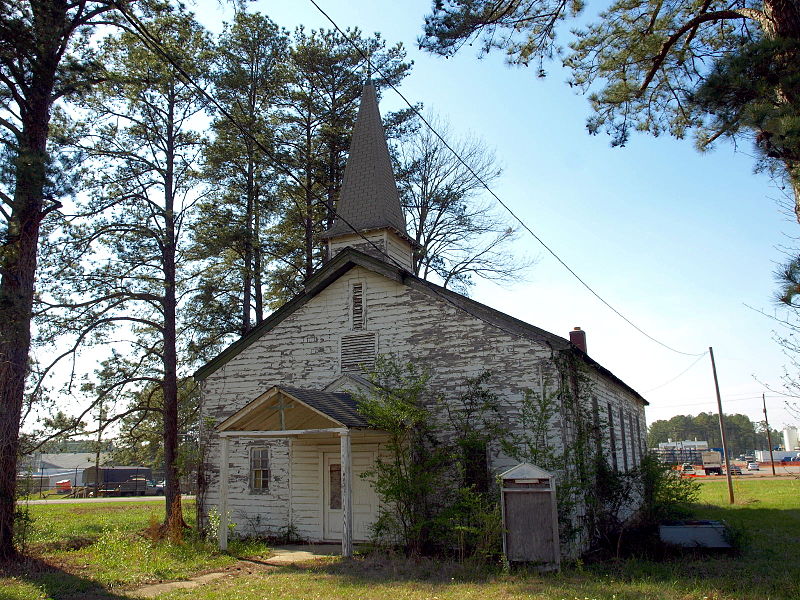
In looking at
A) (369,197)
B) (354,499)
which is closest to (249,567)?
(354,499)

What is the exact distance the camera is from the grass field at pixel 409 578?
8695 millimetres

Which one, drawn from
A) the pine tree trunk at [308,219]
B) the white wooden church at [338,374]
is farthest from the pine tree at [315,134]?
the white wooden church at [338,374]

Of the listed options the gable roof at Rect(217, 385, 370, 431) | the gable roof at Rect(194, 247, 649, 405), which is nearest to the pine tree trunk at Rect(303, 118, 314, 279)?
the gable roof at Rect(194, 247, 649, 405)

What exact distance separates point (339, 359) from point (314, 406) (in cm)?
302

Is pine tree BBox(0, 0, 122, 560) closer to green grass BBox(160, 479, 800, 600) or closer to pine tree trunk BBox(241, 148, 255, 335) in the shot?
green grass BBox(160, 479, 800, 600)

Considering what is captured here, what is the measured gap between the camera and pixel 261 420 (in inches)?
538

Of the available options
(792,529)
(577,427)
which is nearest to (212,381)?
(577,427)

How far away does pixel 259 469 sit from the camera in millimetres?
15500

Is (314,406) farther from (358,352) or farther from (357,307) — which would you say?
(357,307)

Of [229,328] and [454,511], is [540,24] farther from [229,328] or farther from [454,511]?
[229,328]

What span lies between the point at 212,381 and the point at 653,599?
1212 cm

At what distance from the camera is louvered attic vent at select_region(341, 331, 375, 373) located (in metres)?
14.8

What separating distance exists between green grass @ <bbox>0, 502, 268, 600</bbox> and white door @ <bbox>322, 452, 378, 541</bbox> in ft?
5.63

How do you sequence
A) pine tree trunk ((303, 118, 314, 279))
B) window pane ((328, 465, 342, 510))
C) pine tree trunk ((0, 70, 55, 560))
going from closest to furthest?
pine tree trunk ((0, 70, 55, 560)), window pane ((328, 465, 342, 510)), pine tree trunk ((303, 118, 314, 279))
